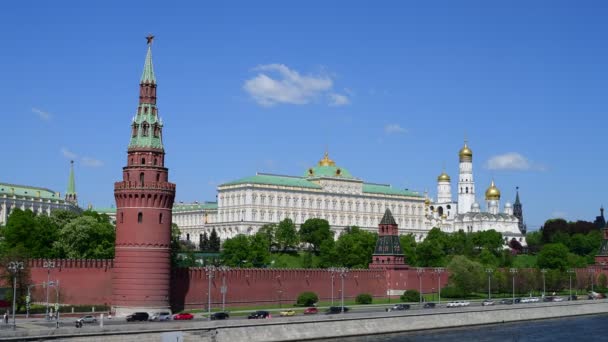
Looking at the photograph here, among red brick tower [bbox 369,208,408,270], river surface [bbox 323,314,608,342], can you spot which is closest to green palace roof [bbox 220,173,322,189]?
red brick tower [bbox 369,208,408,270]

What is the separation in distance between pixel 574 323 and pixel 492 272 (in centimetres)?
2992

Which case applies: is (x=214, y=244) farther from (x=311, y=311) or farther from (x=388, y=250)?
(x=311, y=311)

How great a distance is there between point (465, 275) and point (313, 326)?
49981mm

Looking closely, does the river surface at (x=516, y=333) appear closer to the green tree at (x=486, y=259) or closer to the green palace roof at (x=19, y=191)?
the green tree at (x=486, y=259)

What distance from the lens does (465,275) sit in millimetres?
120875

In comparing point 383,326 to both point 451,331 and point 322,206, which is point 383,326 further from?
point 322,206

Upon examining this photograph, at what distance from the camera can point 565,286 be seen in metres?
140

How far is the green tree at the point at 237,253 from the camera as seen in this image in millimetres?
131875

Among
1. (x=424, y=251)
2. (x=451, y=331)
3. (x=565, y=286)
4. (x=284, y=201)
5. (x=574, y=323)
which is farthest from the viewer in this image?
→ (x=284, y=201)

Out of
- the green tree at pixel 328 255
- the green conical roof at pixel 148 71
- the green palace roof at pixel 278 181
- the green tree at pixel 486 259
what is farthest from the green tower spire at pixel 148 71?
the green palace roof at pixel 278 181

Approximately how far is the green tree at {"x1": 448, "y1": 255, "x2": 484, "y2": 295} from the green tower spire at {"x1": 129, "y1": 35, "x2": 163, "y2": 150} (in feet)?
175

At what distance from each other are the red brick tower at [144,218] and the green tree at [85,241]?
2115 cm

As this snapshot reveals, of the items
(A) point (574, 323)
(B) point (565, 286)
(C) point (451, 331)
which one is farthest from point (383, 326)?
(B) point (565, 286)

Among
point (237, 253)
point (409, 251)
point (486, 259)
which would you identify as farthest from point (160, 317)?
point (486, 259)
